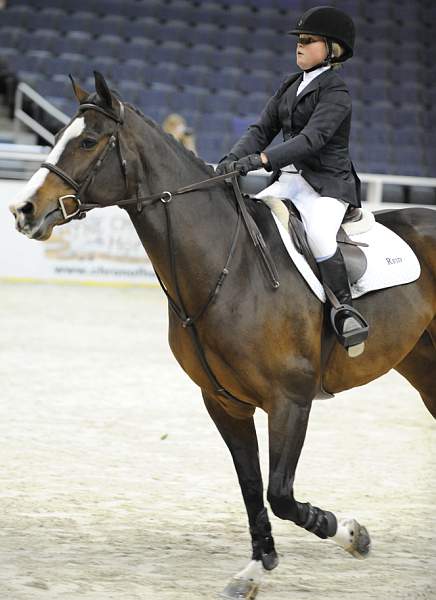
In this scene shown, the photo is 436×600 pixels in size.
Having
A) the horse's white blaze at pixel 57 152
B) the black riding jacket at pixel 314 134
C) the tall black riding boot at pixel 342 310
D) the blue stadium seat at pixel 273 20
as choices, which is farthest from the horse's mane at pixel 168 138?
the blue stadium seat at pixel 273 20

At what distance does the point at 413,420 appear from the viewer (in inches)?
291

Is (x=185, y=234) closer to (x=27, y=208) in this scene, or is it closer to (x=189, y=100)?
(x=27, y=208)

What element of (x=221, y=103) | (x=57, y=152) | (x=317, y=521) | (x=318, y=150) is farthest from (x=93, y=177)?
(x=221, y=103)

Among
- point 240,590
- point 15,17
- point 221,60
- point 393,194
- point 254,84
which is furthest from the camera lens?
point 221,60

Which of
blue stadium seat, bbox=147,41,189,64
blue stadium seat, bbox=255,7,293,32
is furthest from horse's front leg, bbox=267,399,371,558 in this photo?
blue stadium seat, bbox=255,7,293,32

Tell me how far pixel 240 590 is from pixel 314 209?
1558 mm

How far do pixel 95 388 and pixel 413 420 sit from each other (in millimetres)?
2535

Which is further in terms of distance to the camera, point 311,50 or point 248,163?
point 311,50

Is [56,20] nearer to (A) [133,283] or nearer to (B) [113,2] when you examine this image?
(B) [113,2]

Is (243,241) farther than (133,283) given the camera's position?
No

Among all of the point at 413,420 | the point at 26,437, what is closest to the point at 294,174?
the point at 26,437

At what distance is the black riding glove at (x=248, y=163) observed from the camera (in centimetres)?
392

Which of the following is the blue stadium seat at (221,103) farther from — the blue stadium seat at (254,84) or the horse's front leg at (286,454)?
the horse's front leg at (286,454)

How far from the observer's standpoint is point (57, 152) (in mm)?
3566
